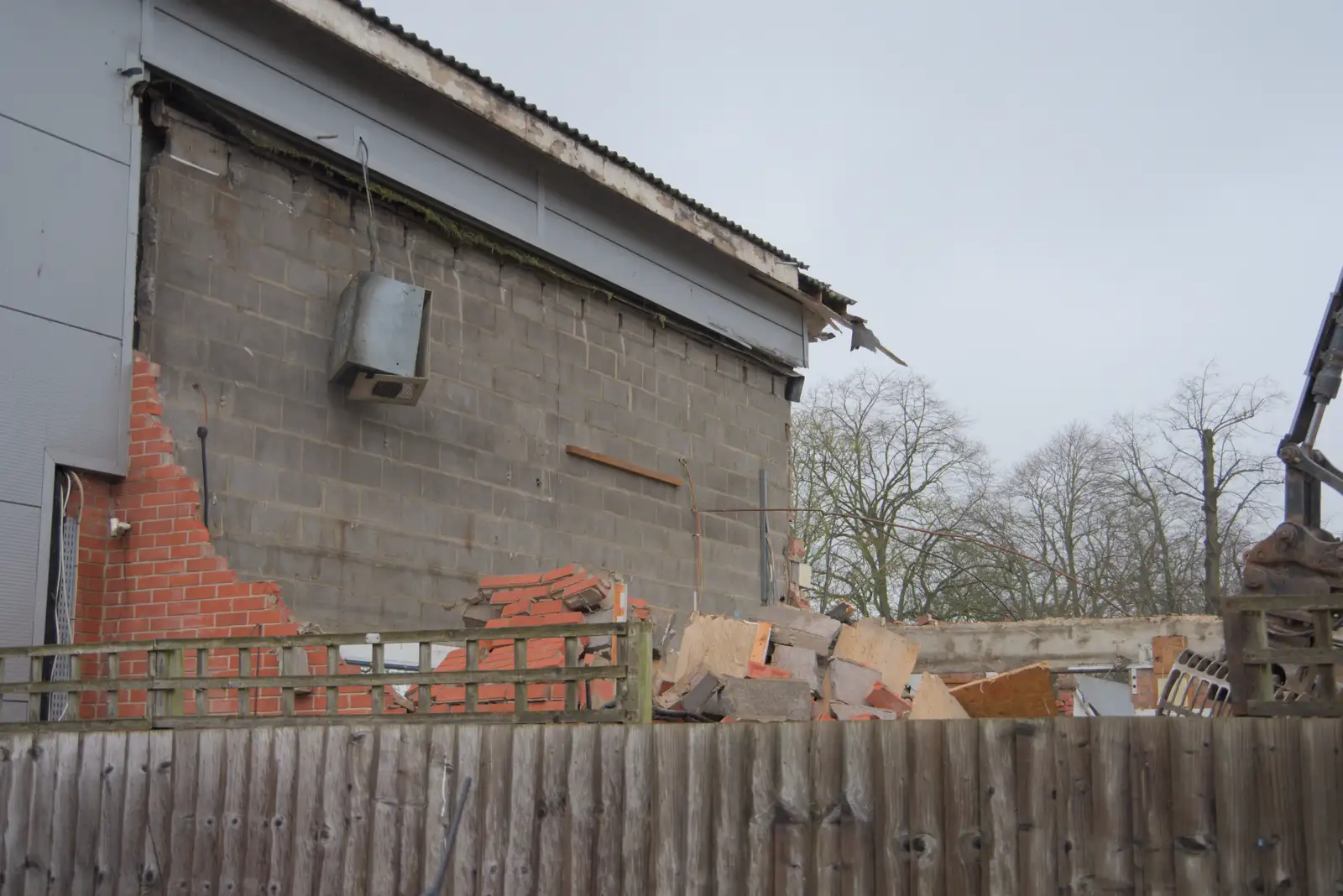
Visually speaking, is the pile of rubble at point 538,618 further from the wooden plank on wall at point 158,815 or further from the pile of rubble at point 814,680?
the wooden plank on wall at point 158,815

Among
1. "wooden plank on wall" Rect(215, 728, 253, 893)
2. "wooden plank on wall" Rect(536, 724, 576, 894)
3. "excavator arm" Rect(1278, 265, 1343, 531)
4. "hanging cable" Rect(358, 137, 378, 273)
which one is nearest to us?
"wooden plank on wall" Rect(536, 724, 576, 894)

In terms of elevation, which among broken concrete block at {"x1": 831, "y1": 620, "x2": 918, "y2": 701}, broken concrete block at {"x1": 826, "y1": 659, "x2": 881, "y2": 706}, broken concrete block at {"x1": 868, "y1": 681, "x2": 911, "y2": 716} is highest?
broken concrete block at {"x1": 831, "y1": 620, "x2": 918, "y2": 701}

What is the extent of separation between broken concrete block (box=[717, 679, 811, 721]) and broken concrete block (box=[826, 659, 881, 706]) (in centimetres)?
139

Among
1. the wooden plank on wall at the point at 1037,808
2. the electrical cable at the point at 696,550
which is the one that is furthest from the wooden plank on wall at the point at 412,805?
the electrical cable at the point at 696,550

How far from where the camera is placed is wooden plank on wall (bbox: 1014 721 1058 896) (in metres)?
5.54

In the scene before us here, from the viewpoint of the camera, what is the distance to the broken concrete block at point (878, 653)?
1206 centimetres

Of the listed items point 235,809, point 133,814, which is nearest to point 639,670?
point 235,809

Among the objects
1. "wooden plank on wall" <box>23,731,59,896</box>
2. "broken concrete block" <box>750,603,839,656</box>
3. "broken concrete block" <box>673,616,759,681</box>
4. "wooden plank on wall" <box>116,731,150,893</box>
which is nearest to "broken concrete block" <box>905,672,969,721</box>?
"broken concrete block" <box>750,603,839,656</box>

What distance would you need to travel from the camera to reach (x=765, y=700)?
32.7ft

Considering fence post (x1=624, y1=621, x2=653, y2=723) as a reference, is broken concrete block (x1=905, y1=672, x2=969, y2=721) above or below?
below

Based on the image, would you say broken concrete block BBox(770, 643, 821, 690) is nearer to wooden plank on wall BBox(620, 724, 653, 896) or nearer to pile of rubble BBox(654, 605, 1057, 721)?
pile of rubble BBox(654, 605, 1057, 721)

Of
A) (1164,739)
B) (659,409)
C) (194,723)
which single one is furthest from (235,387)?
(1164,739)

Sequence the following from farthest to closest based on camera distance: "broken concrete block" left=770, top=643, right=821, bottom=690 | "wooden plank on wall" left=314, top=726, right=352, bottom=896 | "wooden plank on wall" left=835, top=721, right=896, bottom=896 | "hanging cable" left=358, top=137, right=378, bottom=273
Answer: "hanging cable" left=358, top=137, right=378, bottom=273
"broken concrete block" left=770, top=643, right=821, bottom=690
"wooden plank on wall" left=314, top=726, right=352, bottom=896
"wooden plank on wall" left=835, top=721, right=896, bottom=896

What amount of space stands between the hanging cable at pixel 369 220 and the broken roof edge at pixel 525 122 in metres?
0.79
